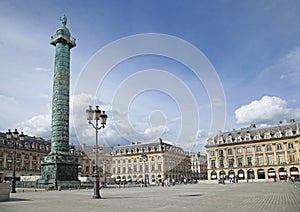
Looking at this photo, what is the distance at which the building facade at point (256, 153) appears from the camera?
2781 inches

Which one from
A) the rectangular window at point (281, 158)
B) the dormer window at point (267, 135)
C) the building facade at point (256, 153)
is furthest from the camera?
the dormer window at point (267, 135)

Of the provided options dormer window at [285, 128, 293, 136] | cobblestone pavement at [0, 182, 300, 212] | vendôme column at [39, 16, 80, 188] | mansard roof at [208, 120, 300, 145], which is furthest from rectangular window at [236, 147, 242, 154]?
cobblestone pavement at [0, 182, 300, 212]

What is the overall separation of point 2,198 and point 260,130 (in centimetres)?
7304

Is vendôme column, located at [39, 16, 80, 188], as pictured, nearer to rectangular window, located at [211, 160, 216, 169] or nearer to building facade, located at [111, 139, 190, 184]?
building facade, located at [111, 139, 190, 184]

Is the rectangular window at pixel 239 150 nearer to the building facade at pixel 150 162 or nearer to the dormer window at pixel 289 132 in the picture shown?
the dormer window at pixel 289 132

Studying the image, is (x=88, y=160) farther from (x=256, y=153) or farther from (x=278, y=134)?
(x=278, y=134)

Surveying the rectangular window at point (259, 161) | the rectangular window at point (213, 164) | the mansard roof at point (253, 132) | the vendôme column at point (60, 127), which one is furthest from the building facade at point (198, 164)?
the vendôme column at point (60, 127)

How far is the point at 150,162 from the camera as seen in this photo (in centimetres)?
8675

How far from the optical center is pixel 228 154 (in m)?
81.2

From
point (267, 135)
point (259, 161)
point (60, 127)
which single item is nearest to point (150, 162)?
point (259, 161)

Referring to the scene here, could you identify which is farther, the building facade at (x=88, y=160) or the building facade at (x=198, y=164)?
the building facade at (x=198, y=164)

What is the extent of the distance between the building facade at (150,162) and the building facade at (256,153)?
39.4ft

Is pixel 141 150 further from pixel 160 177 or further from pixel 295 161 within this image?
pixel 295 161

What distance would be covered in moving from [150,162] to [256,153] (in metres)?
30.4
